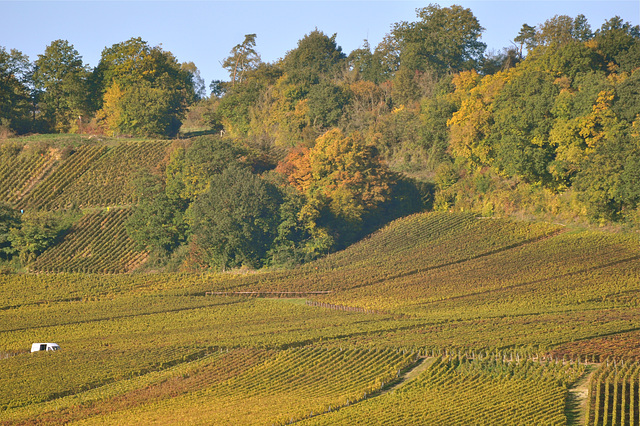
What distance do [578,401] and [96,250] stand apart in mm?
56215

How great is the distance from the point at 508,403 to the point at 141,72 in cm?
7898

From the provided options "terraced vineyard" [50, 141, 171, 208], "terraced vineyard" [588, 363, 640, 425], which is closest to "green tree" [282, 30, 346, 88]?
"terraced vineyard" [50, 141, 171, 208]

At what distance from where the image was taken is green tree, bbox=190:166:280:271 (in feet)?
271

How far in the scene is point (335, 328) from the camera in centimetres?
6100

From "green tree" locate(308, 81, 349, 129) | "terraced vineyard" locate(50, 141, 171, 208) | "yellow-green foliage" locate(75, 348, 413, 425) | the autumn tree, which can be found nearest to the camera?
"yellow-green foliage" locate(75, 348, 413, 425)

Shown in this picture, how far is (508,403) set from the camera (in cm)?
4134

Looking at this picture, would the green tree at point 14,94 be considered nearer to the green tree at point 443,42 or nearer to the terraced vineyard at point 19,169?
the terraced vineyard at point 19,169

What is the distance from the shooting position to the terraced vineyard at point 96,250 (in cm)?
8462

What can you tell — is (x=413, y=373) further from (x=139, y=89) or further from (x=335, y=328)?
(x=139, y=89)

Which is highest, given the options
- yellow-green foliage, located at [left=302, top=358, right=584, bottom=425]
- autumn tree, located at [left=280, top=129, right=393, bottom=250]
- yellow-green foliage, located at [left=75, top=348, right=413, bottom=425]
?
autumn tree, located at [left=280, top=129, right=393, bottom=250]

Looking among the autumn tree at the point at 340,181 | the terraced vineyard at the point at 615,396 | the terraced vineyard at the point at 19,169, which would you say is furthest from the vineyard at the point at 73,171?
the terraced vineyard at the point at 615,396

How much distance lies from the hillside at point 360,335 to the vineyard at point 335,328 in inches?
6.8

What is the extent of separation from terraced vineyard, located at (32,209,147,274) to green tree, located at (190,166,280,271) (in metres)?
7.24

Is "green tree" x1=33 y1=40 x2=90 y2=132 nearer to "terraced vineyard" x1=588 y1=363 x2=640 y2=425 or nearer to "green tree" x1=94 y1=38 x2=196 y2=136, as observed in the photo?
"green tree" x1=94 y1=38 x2=196 y2=136
